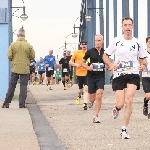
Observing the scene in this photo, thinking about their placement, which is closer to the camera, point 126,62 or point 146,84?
point 126,62

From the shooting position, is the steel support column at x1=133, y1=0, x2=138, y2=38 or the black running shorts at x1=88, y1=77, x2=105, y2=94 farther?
the steel support column at x1=133, y1=0, x2=138, y2=38

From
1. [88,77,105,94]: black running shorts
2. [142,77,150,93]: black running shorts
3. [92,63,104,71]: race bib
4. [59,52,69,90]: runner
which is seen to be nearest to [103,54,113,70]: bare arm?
[88,77,105,94]: black running shorts

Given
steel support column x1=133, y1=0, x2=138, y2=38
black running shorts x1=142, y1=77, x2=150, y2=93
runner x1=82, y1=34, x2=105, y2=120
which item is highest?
steel support column x1=133, y1=0, x2=138, y2=38

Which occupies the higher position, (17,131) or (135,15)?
(135,15)

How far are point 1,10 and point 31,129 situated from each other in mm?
9605

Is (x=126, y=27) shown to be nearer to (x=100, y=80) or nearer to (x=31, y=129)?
(x=31, y=129)

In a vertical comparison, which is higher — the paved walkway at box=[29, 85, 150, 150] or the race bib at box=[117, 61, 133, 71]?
the race bib at box=[117, 61, 133, 71]

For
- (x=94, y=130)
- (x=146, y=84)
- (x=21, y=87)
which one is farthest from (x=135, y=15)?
(x=94, y=130)

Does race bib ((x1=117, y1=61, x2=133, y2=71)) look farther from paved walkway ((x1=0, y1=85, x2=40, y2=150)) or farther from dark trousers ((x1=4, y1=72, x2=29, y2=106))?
dark trousers ((x1=4, y1=72, x2=29, y2=106))

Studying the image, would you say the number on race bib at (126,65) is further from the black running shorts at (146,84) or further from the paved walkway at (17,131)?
the black running shorts at (146,84)

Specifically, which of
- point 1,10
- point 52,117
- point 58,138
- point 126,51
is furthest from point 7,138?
point 1,10

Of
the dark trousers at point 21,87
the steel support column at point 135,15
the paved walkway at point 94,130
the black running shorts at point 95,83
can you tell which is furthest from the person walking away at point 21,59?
the steel support column at point 135,15

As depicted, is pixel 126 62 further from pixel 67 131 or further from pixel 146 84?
pixel 146 84

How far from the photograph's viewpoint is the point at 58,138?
372 inches
